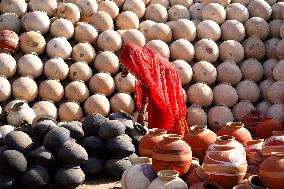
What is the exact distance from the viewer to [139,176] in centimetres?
466

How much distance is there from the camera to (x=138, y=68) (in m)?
6.43

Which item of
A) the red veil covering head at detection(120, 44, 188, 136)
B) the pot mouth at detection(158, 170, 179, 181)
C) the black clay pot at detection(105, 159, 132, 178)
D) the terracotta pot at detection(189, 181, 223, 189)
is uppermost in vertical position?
the red veil covering head at detection(120, 44, 188, 136)

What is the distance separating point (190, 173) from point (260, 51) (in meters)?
5.29

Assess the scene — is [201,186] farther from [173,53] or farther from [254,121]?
[173,53]

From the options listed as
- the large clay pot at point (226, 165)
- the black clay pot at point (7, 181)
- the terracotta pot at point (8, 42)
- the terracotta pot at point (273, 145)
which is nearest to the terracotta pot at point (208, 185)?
the large clay pot at point (226, 165)

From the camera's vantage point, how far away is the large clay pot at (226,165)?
13.8ft

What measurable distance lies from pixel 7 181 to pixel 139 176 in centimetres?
170

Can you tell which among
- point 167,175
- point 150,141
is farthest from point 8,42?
point 167,175

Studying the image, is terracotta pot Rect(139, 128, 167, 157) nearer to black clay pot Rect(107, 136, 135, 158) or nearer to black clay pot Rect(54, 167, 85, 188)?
black clay pot Rect(107, 136, 135, 158)

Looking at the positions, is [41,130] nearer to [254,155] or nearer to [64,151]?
[64,151]

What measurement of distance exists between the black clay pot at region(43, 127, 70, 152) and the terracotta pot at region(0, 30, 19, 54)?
2866 mm

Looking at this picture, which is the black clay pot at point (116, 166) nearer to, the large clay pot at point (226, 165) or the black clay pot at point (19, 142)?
the black clay pot at point (19, 142)

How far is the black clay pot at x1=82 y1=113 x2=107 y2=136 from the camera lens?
6.24 meters

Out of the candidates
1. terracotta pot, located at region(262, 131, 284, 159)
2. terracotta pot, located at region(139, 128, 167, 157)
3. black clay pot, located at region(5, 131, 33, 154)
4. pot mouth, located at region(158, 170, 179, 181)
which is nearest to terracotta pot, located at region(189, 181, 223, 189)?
pot mouth, located at region(158, 170, 179, 181)
